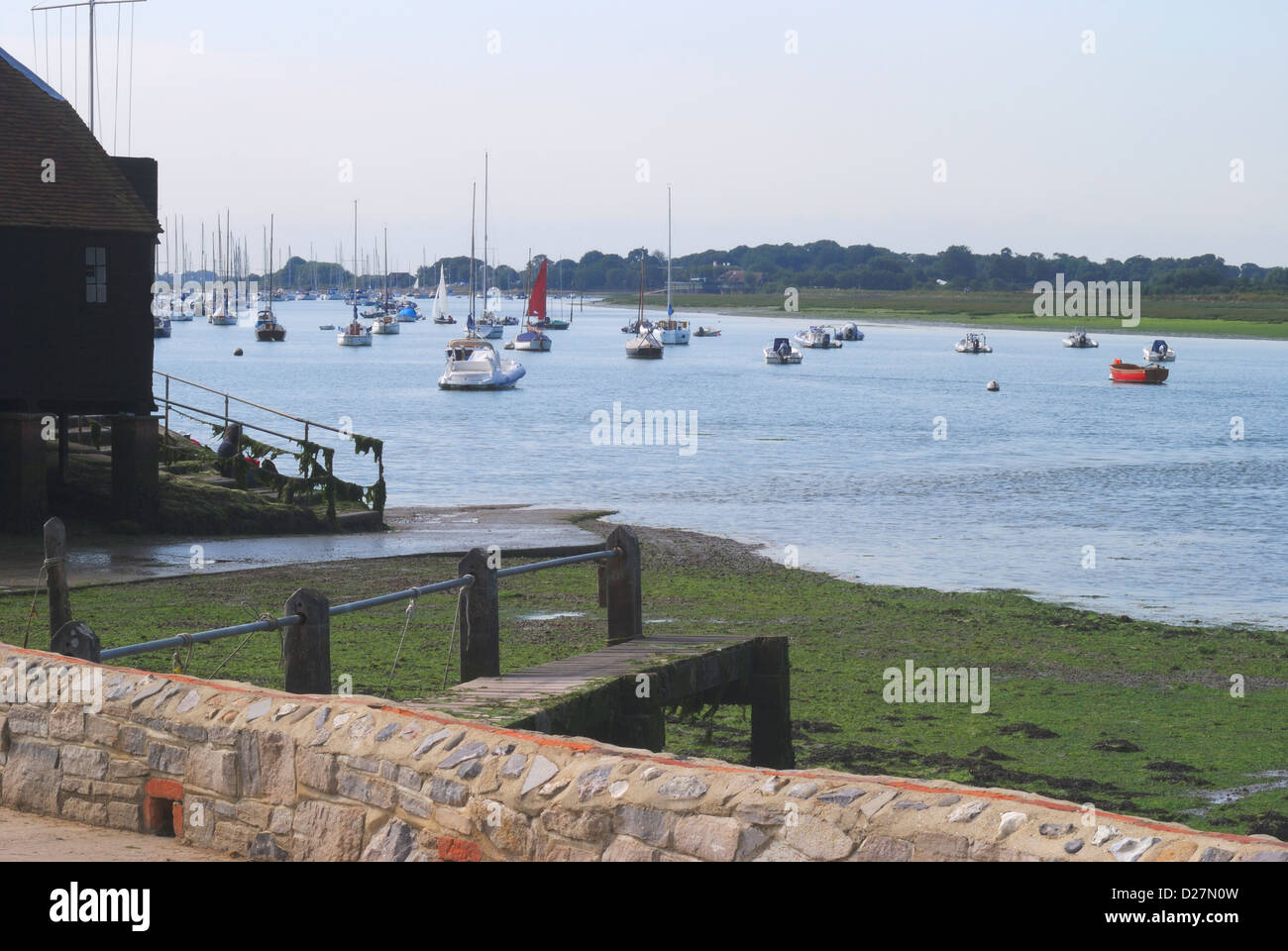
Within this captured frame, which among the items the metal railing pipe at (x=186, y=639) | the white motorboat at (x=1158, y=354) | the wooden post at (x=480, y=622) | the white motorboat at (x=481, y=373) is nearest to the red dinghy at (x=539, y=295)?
the white motorboat at (x=481, y=373)

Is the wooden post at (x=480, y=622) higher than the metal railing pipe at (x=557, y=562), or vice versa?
the metal railing pipe at (x=557, y=562)

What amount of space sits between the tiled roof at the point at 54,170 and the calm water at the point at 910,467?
1637 centimetres

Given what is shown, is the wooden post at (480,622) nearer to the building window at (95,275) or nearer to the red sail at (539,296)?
the building window at (95,275)

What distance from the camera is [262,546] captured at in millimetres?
32188

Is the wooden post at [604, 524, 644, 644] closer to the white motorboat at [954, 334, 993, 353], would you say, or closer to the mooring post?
the mooring post

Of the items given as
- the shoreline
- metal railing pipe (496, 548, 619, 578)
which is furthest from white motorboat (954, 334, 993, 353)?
metal railing pipe (496, 548, 619, 578)

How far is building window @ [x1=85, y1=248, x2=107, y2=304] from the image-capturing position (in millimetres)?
31797

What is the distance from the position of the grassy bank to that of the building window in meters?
7.64

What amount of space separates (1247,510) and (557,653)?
3489 cm

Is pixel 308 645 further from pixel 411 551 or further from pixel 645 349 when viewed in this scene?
pixel 645 349

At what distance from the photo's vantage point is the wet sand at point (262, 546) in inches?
1073

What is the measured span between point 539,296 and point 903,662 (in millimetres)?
143735

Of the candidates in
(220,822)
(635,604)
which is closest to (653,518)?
(635,604)

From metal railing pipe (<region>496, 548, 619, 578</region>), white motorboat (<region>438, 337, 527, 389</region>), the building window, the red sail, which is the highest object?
the red sail
